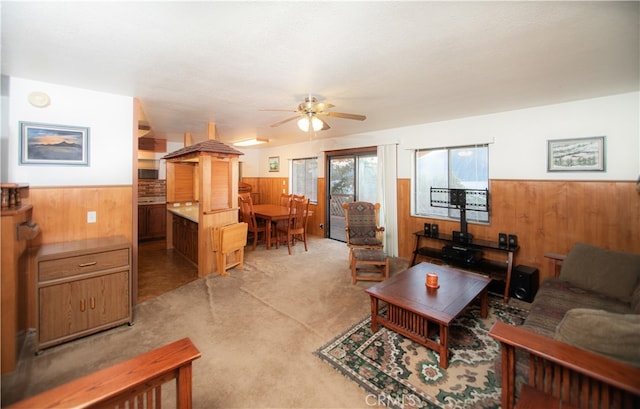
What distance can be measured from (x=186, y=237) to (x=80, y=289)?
222 centimetres

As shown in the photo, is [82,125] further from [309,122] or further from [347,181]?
[347,181]

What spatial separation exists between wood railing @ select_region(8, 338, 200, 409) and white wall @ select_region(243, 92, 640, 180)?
163 inches

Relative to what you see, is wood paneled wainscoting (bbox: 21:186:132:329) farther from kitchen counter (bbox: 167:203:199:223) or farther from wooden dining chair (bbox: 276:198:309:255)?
wooden dining chair (bbox: 276:198:309:255)

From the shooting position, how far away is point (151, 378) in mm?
1013

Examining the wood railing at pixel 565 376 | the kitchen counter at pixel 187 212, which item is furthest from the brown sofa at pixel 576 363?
the kitchen counter at pixel 187 212

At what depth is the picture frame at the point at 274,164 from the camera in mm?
7316

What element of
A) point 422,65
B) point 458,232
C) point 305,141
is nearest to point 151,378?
point 422,65

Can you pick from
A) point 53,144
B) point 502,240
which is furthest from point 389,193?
point 53,144

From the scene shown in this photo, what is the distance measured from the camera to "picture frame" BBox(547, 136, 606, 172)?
291cm

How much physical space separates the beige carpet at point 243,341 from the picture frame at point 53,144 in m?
1.65

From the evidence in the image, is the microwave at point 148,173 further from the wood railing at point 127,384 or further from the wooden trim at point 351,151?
the wood railing at point 127,384

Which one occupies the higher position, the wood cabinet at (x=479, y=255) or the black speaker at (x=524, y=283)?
the wood cabinet at (x=479, y=255)

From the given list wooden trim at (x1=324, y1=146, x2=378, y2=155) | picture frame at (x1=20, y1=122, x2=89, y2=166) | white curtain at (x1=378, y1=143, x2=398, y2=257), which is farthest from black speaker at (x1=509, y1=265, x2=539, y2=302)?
picture frame at (x1=20, y1=122, x2=89, y2=166)

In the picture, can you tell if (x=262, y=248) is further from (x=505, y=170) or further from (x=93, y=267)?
(x=505, y=170)
